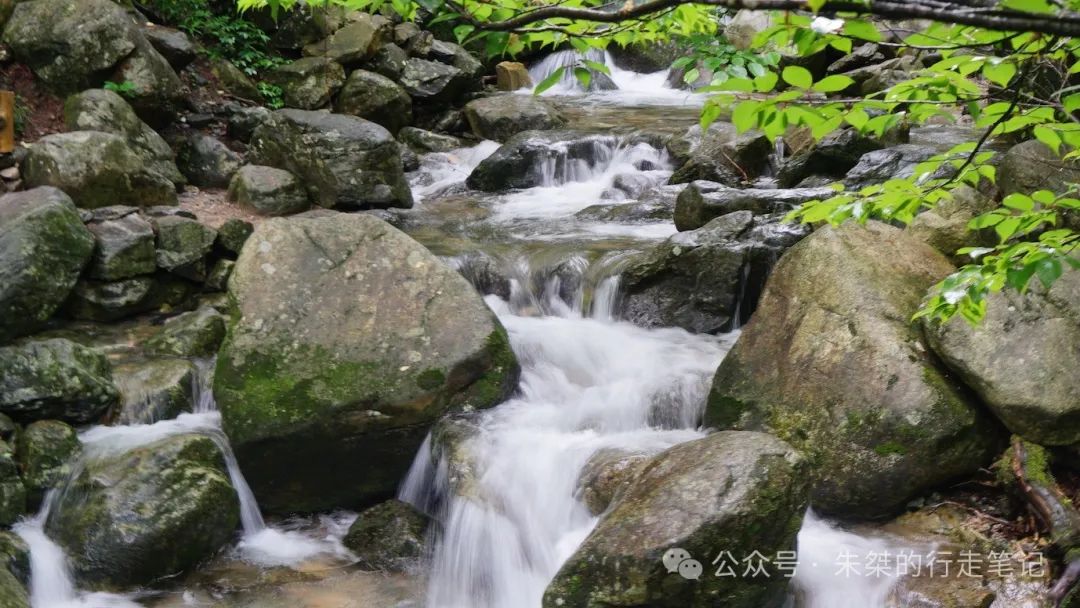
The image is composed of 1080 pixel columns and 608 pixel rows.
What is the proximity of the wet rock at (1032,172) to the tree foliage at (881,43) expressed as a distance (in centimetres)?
324

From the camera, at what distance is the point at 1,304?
18.6 ft

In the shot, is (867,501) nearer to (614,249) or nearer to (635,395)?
(635,395)

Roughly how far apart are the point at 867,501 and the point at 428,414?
2.65 m

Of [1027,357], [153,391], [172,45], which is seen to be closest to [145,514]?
[153,391]

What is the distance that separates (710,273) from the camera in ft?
21.4

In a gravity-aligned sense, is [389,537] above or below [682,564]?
below

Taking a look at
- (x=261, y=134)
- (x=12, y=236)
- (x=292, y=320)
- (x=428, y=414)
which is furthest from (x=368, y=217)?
(x=261, y=134)

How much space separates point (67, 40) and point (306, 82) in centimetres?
351

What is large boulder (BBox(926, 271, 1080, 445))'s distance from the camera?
4.31 metres

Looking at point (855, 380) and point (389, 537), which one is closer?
point (855, 380)

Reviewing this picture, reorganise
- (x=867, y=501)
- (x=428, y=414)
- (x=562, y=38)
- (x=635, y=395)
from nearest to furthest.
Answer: (x=562, y=38), (x=867, y=501), (x=428, y=414), (x=635, y=395)

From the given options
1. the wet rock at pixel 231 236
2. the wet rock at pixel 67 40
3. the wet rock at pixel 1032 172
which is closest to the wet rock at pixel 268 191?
the wet rock at pixel 231 236

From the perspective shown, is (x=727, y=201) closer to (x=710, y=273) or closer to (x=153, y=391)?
(x=710, y=273)

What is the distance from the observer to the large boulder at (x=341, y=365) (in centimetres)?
517
